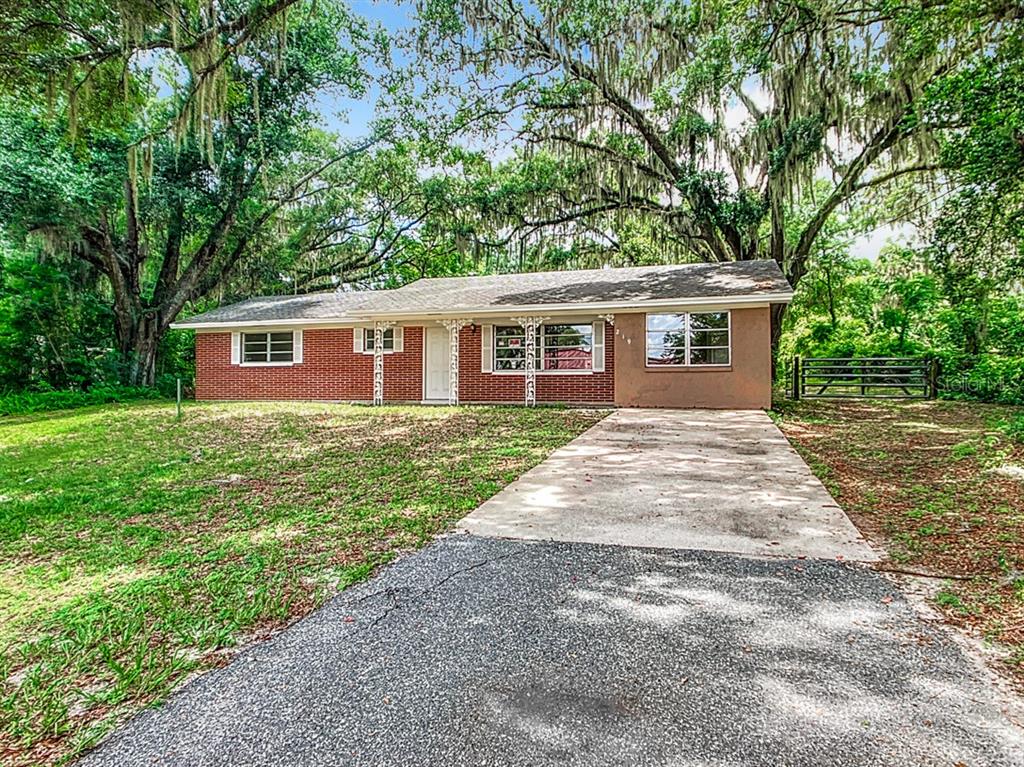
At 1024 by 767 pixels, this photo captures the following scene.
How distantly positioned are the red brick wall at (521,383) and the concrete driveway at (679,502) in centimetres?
500

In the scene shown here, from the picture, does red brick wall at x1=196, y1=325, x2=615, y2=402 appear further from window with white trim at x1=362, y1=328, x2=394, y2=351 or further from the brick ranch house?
window with white trim at x1=362, y1=328, x2=394, y2=351

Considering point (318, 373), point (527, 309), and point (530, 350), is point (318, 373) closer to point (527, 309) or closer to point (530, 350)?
point (530, 350)

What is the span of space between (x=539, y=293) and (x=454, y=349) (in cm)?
245

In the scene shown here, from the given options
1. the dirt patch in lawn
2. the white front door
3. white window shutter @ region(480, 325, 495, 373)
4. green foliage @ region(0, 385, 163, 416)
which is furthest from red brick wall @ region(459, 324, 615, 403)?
green foliage @ region(0, 385, 163, 416)

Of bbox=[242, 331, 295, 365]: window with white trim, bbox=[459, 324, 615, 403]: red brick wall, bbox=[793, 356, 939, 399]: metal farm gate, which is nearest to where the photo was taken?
bbox=[459, 324, 615, 403]: red brick wall

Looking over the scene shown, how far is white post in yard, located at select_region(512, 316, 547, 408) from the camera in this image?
12570 mm

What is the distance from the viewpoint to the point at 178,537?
3.86 m

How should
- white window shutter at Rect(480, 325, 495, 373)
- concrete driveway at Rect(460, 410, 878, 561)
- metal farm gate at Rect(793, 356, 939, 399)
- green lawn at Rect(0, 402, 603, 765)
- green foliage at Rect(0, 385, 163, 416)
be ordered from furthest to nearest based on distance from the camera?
metal farm gate at Rect(793, 356, 939, 399)
white window shutter at Rect(480, 325, 495, 373)
green foliage at Rect(0, 385, 163, 416)
concrete driveway at Rect(460, 410, 878, 561)
green lawn at Rect(0, 402, 603, 765)

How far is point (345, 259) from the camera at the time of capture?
2309 centimetres

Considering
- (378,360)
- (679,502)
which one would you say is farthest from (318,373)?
(679,502)

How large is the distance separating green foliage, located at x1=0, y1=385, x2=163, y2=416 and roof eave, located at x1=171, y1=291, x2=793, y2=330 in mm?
3537

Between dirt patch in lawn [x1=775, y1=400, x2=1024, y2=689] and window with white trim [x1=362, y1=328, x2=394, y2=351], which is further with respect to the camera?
window with white trim [x1=362, y1=328, x2=394, y2=351]

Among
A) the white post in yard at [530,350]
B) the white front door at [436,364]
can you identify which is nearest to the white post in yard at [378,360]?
the white front door at [436,364]

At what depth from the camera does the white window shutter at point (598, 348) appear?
41.1 feet
